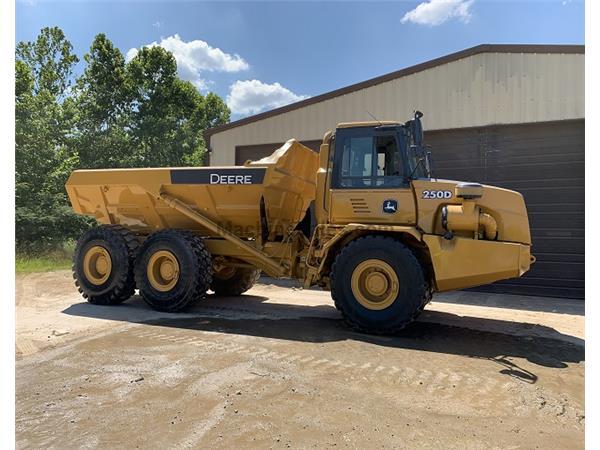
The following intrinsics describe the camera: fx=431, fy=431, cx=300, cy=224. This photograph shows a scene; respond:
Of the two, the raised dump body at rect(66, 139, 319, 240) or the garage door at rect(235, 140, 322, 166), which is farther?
the garage door at rect(235, 140, 322, 166)

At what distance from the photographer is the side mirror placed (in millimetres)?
5895

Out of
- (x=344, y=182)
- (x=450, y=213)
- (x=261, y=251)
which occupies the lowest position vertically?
(x=261, y=251)

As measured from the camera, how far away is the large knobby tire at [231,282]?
9.36 m

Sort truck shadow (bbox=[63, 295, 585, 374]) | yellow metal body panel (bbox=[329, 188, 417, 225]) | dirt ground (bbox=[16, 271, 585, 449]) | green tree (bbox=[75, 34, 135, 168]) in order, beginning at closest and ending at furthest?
1. dirt ground (bbox=[16, 271, 585, 449])
2. truck shadow (bbox=[63, 295, 585, 374])
3. yellow metal body panel (bbox=[329, 188, 417, 225])
4. green tree (bbox=[75, 34, 135, 168])

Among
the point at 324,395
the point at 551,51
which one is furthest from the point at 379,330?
the point at 551,51

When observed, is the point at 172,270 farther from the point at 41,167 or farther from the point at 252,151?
the point at 41,167

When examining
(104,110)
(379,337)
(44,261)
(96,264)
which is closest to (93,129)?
(104,110)

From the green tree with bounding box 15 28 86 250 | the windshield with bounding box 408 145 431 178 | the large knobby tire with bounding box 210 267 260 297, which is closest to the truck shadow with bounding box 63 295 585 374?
the large knobby tire with bounding box 210 267 260 297

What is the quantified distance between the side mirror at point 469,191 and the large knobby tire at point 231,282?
5.13 metres

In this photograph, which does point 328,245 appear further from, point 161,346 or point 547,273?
point 547,273

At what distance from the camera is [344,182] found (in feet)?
22.2

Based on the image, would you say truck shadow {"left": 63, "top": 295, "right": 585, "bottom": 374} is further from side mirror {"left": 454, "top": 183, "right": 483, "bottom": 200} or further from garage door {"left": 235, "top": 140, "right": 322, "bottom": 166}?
garage door {"left": 235, "top": 140, "right": 322, "bottom": 166}

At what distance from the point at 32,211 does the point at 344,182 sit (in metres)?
15.9

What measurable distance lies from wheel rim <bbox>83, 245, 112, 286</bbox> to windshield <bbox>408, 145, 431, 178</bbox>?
230 inches
